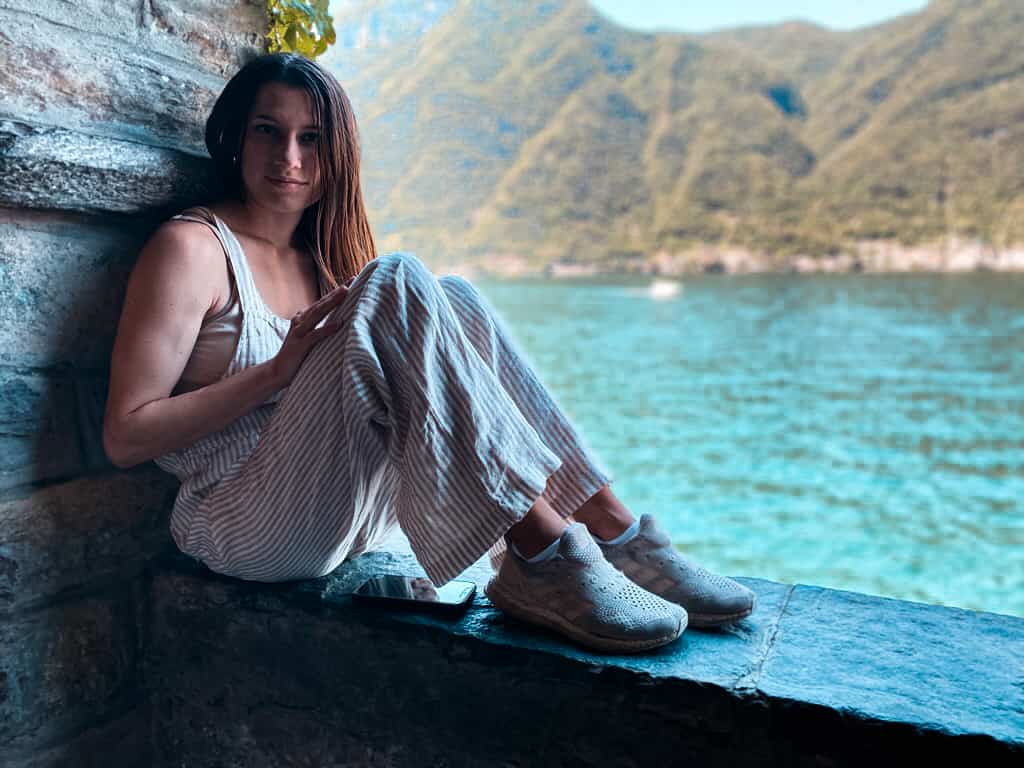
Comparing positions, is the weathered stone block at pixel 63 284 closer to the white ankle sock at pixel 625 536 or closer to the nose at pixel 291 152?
the nose at pixel 291 152

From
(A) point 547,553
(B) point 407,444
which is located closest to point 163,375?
(B) point 407,444

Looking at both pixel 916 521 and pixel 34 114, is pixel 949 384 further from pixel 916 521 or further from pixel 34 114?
pixel 34 114

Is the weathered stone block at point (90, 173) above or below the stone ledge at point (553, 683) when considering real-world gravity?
above

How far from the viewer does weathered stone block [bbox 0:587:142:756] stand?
51.9 inches

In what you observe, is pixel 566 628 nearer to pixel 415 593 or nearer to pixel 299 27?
pixel 415 593

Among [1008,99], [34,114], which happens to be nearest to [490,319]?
[34,114]

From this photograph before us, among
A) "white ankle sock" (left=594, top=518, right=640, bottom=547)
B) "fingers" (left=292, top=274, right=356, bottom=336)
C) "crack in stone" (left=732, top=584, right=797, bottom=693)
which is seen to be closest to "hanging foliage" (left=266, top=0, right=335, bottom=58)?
"fingers" (left=292, top=274, right=356, bottom=336)

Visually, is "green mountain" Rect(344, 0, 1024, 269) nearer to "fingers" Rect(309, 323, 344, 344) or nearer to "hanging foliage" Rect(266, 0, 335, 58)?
"hanging foliage" Rect(266, 0, 335, 58)

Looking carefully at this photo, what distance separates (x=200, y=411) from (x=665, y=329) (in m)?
47.3

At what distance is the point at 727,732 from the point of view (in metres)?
1.08

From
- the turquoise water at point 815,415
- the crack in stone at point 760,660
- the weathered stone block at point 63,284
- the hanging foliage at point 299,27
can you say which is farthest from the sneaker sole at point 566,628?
the turquoise water at point 815,415

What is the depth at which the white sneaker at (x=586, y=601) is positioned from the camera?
1166mm

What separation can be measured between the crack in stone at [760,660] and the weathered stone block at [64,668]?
0.98 meters

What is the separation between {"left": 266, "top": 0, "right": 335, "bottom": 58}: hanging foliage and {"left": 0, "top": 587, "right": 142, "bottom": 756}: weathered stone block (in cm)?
106
